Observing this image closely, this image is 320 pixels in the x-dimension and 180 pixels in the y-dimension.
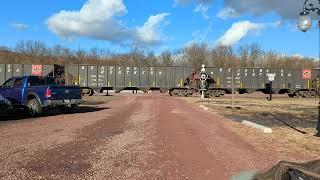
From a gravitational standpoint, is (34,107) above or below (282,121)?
above

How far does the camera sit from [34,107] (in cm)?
2242

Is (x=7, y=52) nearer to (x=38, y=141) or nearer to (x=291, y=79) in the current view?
(x=291, y=79)

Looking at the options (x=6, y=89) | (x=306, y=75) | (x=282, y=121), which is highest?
(x=306, y=75)

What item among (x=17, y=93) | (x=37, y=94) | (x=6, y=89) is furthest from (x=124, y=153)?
(x=6, y=89)

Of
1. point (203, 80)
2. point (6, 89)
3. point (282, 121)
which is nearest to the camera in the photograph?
point (282, 121)

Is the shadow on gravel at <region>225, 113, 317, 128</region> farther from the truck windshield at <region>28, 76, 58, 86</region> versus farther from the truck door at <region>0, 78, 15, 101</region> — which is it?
the truck door at <region>0, 78, 15, 101</region>

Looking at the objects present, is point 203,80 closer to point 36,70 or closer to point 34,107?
point 36,70

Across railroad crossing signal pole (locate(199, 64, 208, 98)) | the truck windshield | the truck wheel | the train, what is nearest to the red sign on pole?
the train

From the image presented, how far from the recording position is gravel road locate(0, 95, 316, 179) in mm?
8836

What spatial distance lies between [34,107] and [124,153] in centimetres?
1237

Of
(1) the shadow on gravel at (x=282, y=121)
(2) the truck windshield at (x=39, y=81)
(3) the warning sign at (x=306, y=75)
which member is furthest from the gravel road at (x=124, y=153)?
(3) the warning sign at (x=306, y=75)

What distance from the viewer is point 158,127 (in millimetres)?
17094

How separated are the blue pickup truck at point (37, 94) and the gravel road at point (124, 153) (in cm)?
525

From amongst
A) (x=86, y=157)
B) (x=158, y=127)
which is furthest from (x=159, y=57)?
(x=86, y=157)
